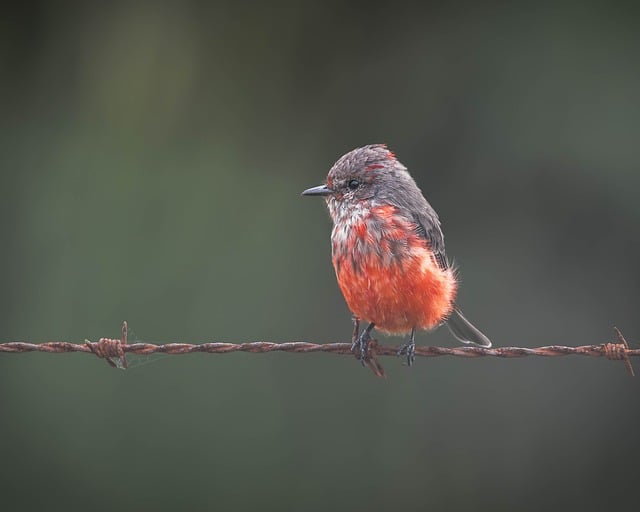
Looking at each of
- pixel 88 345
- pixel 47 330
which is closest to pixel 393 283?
pixel 88 345

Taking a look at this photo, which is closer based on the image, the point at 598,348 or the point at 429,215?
the point at 598,348

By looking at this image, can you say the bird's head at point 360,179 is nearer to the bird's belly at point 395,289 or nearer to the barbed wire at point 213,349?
the bird's belly at point 395,289

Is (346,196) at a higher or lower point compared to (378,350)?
higher

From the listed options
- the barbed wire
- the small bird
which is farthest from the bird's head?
the barbed wire

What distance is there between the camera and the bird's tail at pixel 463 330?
5.13 meters

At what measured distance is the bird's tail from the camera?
513 cm

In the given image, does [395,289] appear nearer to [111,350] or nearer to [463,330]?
[463,330]

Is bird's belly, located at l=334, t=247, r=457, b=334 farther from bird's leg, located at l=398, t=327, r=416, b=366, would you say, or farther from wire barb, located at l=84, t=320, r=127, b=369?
wire barb, located at l=84, t=320, r=127, b=369

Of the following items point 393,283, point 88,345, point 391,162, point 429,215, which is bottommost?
point 88,345

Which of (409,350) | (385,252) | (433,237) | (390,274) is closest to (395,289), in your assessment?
(390,274)

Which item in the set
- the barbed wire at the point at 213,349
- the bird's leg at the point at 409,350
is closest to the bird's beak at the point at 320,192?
the bird's leg at the point at 409,350

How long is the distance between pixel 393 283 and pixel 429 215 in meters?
0.75

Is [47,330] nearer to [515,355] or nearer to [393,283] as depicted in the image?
[393,283]

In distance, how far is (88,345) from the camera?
3562 mm
